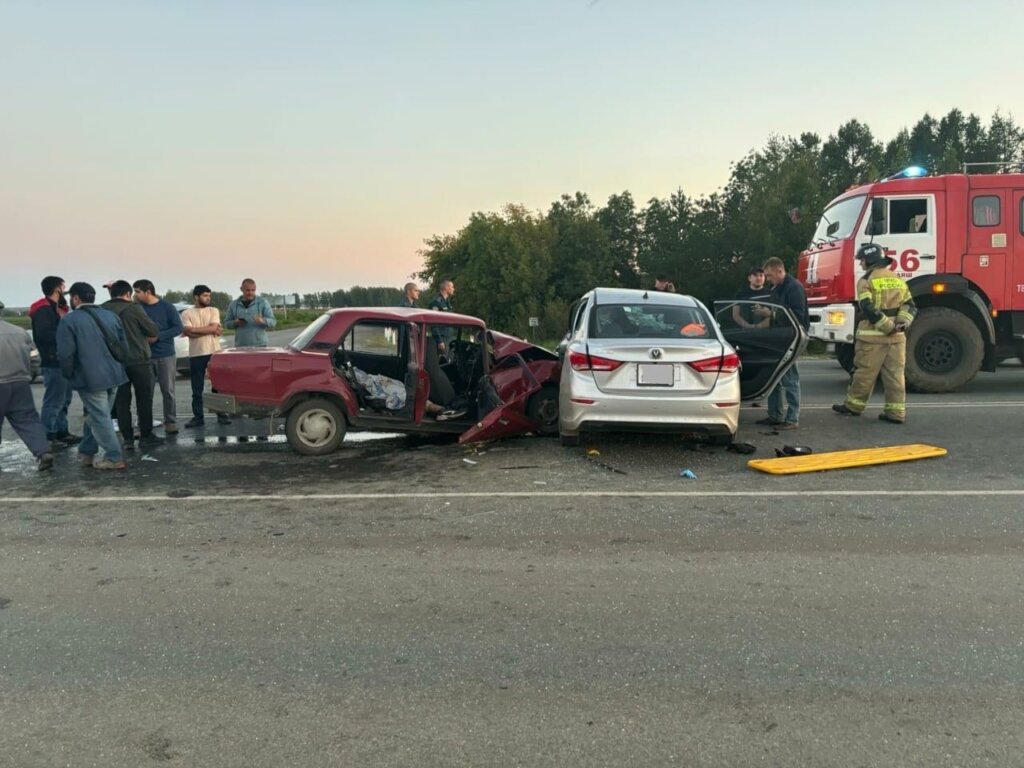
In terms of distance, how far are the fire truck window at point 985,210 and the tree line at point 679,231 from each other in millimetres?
35985

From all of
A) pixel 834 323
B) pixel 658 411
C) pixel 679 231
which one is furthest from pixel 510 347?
pixel 679 231

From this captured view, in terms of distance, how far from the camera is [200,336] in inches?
348

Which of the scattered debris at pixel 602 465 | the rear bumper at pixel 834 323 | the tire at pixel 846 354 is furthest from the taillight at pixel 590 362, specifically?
the tire at pixel 846 354

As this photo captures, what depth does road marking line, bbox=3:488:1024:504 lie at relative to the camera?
218 inches

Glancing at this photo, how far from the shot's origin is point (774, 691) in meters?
2.86

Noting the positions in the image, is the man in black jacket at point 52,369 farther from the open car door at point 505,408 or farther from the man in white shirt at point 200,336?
the open car door at point 505,408

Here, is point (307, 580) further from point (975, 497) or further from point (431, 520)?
point (975, 497)

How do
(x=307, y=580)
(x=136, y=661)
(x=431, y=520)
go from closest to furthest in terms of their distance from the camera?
(x=136, y=661) → (x=307, y=580) → (x=431, y=520)

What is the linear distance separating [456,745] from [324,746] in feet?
1.55

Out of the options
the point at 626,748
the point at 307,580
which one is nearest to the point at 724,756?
the point at 626,748

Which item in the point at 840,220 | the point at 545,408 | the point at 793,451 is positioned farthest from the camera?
the point at 840,220

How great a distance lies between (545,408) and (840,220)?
6.10 meters

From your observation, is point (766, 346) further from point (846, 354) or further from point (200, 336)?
point (200, 336)

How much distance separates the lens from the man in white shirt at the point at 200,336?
8.77 meters
